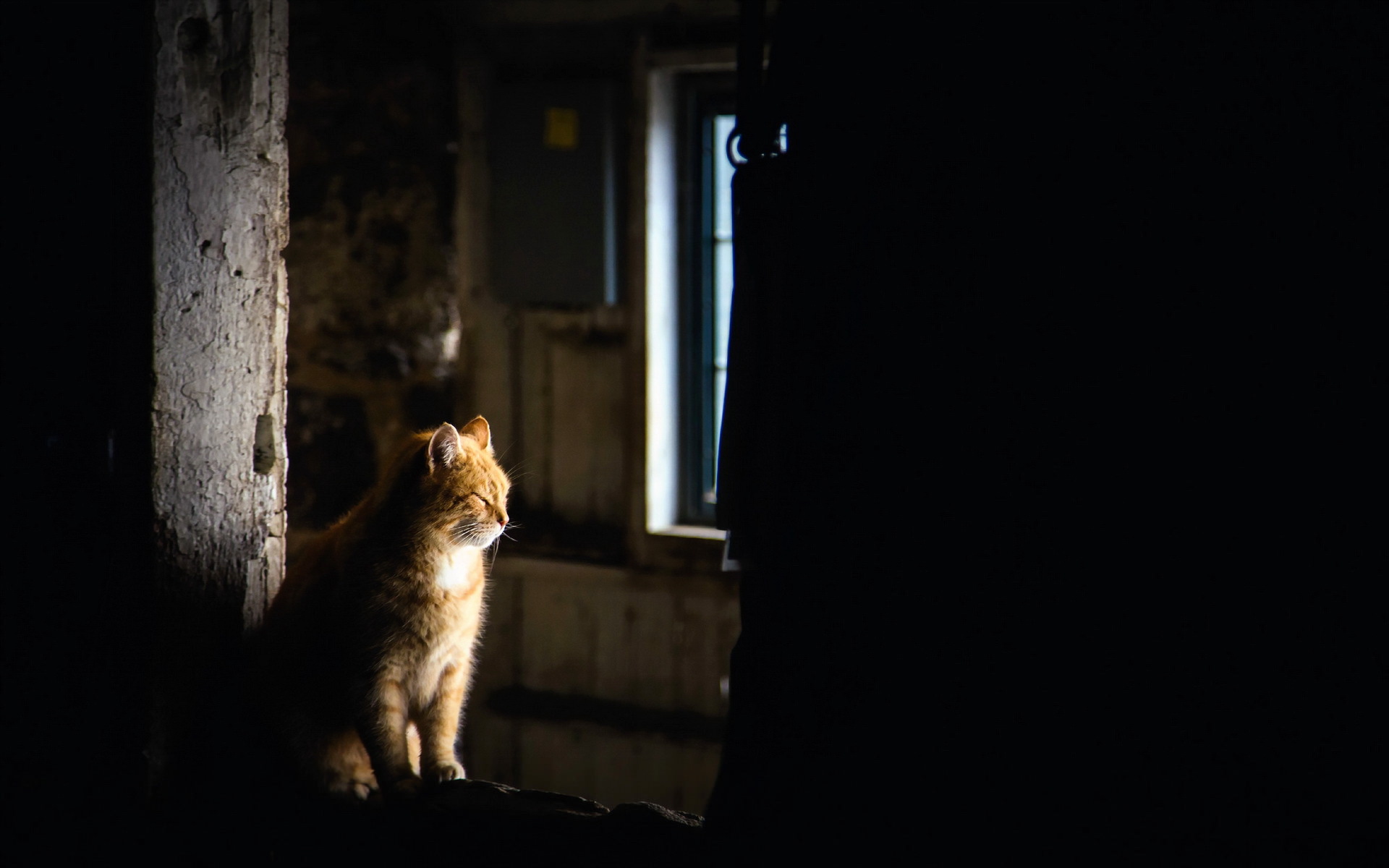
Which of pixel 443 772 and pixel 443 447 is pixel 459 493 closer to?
pixel 443 447

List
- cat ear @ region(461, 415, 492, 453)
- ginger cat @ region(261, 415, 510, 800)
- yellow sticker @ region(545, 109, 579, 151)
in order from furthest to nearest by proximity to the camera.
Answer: yellow sticker @ region(545, 109, 579, 151)
cat ear @ region(461, 415, 492, 453)
ginger cat @ region(261, 415, 510, 800)

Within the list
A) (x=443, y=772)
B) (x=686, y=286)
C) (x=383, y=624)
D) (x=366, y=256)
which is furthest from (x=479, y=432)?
(x=366, y=256)

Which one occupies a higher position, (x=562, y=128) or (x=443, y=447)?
(x=562, y=128)

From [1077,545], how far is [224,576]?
109 centimetres

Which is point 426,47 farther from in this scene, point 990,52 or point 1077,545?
point 1077,545

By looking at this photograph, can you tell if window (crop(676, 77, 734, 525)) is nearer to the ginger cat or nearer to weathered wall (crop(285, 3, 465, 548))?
weathered wall (crop(285, 3, 465, 548))

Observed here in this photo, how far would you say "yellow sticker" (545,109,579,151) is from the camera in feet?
10.5

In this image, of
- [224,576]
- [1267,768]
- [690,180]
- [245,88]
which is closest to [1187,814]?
[1267,768]

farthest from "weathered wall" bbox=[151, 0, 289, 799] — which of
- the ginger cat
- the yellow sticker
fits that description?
the yellow sticker

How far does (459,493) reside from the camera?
1.42 meters

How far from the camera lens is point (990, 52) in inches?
40.4

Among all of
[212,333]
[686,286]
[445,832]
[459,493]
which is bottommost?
[445,832]

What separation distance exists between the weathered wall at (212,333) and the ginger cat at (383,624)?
0.32 ft

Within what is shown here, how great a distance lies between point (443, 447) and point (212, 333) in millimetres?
330
